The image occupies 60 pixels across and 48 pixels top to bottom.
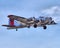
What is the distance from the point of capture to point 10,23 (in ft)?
567

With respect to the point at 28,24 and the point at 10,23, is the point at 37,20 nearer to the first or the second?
the point at 28,24

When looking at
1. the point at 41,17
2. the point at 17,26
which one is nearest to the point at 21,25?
the point at 17,26

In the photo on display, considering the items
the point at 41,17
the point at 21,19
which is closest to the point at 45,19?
the point at 41,17

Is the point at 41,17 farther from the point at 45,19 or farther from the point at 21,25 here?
the point at 21,25

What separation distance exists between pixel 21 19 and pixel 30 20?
17.5 feet

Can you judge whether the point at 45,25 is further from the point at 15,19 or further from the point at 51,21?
the point at 15,19

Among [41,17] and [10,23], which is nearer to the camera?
[41,17]

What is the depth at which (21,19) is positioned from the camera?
167 metres

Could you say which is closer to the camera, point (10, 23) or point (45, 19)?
point (45, 19)

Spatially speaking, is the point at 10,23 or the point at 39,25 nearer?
the point at 39,25

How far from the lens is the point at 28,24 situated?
163 metres

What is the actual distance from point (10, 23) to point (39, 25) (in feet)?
61.3

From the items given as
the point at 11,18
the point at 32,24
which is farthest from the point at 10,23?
the point at 32,24

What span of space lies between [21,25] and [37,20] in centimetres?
1062
